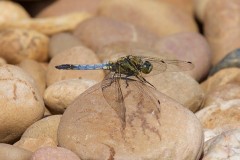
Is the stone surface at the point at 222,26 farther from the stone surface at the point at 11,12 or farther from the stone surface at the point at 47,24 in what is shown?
the stone surface at the point at 11,12

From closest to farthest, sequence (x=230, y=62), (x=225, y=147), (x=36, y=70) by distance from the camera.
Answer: (x=225, y=147), (x=36, y=70), (x=230, y=62)

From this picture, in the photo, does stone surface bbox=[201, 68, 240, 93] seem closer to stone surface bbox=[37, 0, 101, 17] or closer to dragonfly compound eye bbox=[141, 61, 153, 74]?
dragonfly compound eye bbox=[141, 61, 153, 74]

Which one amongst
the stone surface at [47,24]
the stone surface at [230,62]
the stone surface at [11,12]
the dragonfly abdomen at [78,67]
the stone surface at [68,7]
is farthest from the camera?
the stone surface at [68,7]

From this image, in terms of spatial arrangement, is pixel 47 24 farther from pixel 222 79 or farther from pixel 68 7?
pixel 222 79

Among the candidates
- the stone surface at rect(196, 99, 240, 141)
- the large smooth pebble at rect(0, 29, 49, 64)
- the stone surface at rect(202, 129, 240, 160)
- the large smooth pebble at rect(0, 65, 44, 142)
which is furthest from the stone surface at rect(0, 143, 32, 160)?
the large smooth pebble at rect(0, 29, 49, 64)

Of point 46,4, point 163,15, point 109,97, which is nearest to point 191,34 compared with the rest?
point 163,15

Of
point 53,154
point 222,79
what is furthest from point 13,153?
point 222,79

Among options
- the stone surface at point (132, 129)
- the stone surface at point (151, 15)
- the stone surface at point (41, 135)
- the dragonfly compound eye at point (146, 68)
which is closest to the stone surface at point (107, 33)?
the stone surface at point (151, 15)
